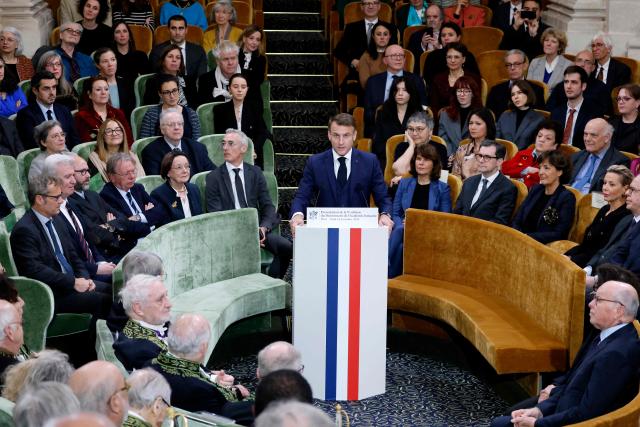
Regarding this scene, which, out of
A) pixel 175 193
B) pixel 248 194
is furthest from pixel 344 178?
pixel 175 193

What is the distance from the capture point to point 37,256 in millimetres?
5715

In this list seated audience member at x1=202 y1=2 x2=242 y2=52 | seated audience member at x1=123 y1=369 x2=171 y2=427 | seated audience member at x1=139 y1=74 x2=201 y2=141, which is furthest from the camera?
seated audience member at x1=202 y1=2 x2=242 y2=52

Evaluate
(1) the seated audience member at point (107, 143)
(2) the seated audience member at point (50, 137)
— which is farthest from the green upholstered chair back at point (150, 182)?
(2) the seated audience member at point (50, 137)

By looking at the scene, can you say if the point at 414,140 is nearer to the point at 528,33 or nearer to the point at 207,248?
the point at 207,248

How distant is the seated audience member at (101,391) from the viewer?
3.54 m

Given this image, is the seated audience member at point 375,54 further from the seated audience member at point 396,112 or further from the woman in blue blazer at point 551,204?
the woman in blue blazer at point 551,204

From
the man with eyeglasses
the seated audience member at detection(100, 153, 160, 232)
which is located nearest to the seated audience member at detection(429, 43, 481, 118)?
the seated audience member at detection(100, 153, 160, 232)

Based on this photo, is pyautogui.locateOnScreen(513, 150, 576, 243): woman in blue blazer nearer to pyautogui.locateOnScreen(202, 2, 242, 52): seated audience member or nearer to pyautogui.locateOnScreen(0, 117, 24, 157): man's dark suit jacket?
pyautogui.locateOnScreen(0, 117, 24, 157): man's dark suit jacket

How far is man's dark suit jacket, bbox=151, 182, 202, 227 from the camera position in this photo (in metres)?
6.74

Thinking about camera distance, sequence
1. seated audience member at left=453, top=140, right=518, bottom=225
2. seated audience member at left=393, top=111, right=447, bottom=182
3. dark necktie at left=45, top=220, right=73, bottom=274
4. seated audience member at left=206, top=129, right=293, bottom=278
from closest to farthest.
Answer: dark necktie at left=45, top=220, right=73, bottom=274, seated audience member at left=453, top=140, right=518, bottom=225, seated audience member at left=206, top=129, right=293, bottom=278, seated audience member at left=393, top=111, right=447, bottom=182

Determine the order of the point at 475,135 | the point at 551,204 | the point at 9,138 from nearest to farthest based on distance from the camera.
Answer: the point at 551,204
the point at 9,138
the point at 475,135

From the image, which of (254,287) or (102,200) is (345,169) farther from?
(102,200)

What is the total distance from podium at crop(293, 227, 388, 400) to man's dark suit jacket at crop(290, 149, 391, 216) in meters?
0.95

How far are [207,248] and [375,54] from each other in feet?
11.6
